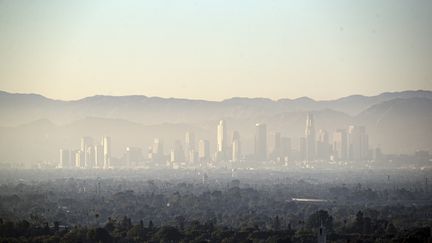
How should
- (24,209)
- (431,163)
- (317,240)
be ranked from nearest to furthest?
(317,240)
(24,209)
(431,163)

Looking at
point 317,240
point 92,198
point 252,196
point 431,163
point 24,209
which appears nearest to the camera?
point 317,240

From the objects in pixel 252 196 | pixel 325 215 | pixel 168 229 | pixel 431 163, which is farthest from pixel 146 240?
pixel 431 163

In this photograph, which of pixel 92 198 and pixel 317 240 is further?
pixel 92 198

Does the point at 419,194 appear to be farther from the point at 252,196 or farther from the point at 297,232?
the point at 297,232

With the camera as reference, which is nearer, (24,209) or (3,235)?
(3,235)

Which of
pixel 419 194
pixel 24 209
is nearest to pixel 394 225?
pixel 24 209

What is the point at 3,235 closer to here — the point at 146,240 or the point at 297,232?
the point at 146,240
